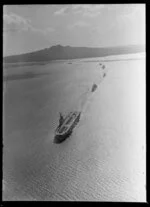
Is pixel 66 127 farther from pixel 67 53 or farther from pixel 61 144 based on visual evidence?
pixel 67 53

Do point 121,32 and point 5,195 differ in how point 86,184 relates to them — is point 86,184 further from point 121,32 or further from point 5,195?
point 121,32

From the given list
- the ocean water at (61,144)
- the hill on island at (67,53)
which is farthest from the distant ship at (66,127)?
the hill on island at (67,53)

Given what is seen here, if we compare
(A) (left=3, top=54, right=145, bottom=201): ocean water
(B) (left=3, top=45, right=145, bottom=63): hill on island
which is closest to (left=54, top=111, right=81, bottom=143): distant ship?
(A) (left=3, top=54, right=145, bottom=201): ocean water

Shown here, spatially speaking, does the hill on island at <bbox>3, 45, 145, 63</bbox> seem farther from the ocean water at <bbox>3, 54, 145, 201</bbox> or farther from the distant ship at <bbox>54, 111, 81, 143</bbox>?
the distant ship at <bbox>54, 111, 81, 143</bbox>

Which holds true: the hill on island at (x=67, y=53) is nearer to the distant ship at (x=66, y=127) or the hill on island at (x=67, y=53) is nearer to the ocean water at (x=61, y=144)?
the ocean water at (x=61, y=144)

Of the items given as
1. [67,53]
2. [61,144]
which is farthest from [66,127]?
[67,53]

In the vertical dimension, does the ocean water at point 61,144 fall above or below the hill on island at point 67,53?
below
